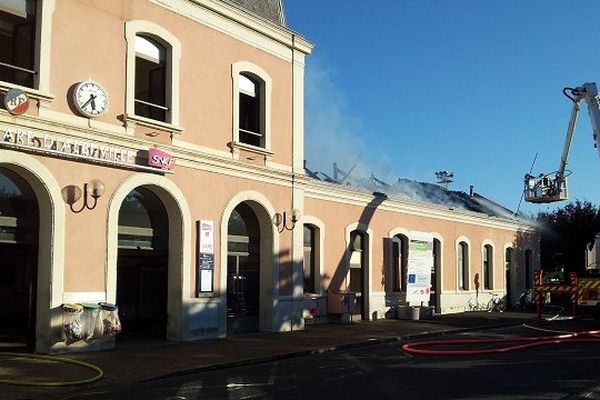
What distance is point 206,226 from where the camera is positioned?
16469 millimetres

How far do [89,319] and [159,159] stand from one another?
12.6ft

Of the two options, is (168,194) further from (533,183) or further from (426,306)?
(533,183)

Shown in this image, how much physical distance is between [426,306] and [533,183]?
681cm

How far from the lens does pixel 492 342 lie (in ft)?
55.8

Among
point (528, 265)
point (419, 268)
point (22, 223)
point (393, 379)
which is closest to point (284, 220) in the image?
point (22, 223)

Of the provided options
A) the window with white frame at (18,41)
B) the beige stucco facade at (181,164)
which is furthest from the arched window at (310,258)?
the window with white frame at (18,41)

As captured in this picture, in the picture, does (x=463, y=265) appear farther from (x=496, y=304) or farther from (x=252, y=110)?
(x=252, y=110)

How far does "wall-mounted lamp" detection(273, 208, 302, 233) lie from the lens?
18837 millimetres

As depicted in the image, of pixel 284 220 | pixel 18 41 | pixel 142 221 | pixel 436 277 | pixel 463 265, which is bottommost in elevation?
pixel 436 277

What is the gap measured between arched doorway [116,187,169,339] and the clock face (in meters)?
2.36

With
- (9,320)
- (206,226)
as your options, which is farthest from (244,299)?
(9,320)

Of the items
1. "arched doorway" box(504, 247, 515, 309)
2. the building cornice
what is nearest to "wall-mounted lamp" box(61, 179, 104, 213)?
the building cornice

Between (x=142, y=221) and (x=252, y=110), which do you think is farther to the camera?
(x=252, y=110)

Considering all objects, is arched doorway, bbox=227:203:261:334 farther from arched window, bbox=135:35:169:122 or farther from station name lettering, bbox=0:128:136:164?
station name lettering, bbox=0:128:136:164
